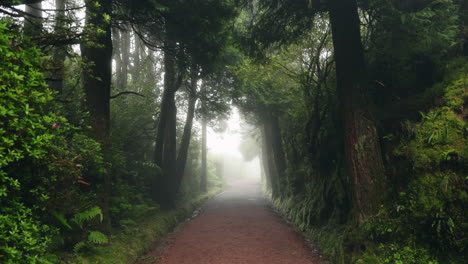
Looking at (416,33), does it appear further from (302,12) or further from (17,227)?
(17,227)

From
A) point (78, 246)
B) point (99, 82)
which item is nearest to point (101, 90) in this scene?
point (99, 82)

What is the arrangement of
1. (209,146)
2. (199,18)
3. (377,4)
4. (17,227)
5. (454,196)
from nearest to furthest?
(17,227) → (454,196) → (377,4) → (199,18) → (209,146)

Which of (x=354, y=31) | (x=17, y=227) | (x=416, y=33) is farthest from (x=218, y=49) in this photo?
(x=17, y=227)

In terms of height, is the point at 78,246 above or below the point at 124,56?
below

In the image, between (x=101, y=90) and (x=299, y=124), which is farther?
(x=299, y=124)

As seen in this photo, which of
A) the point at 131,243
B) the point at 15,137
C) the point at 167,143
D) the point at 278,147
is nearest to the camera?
the point at 15,137

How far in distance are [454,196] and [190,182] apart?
17359 mm

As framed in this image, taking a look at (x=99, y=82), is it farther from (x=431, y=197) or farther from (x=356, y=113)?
(x=431, y=197)

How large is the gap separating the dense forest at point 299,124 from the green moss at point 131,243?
0.04 meters

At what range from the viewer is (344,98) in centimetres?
656

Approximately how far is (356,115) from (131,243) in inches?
251

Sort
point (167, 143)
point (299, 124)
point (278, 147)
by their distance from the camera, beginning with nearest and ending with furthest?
point (299, 124) < point (167, 143) < point (278, 147)

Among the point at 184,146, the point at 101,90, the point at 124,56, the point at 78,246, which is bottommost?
the point at 78,246

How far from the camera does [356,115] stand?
6.28m
